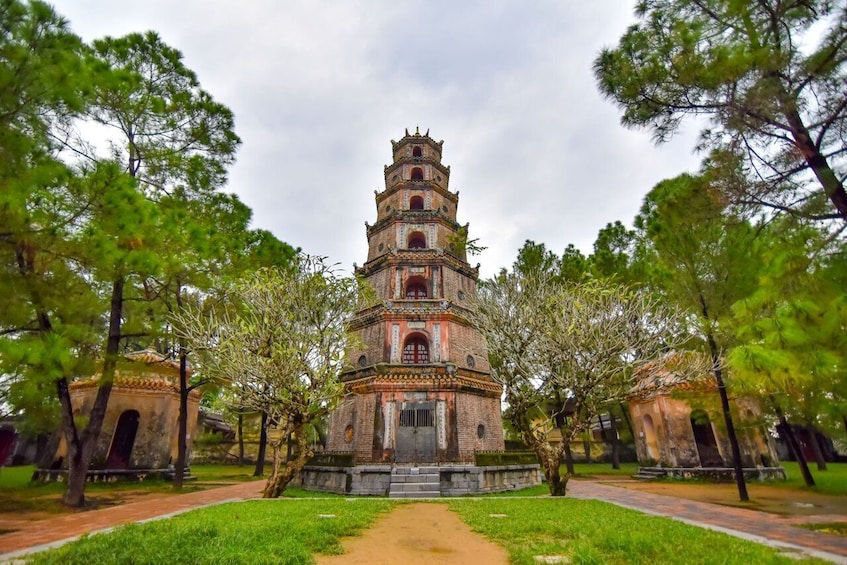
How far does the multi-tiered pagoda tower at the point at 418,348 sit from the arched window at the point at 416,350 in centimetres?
5

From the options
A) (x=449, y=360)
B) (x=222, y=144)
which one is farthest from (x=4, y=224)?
(x=449, y=360)

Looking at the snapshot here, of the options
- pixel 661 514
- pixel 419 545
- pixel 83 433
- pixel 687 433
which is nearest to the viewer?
pixel 419 545

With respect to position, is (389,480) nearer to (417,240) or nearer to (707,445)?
(417,240)

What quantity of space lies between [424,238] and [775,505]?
16955 millimetres

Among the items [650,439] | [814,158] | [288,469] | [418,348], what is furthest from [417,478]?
[814,158]

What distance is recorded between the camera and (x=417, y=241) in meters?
22.7

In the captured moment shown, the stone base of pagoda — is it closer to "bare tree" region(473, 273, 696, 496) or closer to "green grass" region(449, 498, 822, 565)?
"bare tree" region(473, 273, 696, 496)

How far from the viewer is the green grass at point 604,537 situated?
571cm

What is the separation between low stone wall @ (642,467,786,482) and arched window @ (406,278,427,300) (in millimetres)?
14707

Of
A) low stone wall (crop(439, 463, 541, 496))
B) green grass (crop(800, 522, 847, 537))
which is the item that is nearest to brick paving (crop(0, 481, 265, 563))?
low stone wall (crop(439, 463, 541, 496))

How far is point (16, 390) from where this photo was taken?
40.4 ft

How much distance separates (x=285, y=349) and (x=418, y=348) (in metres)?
8.39

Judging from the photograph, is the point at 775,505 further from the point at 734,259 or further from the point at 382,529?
the point at 382,529

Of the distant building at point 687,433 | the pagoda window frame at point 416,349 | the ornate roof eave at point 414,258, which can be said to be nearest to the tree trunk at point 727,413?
the distant building at point 687,433
